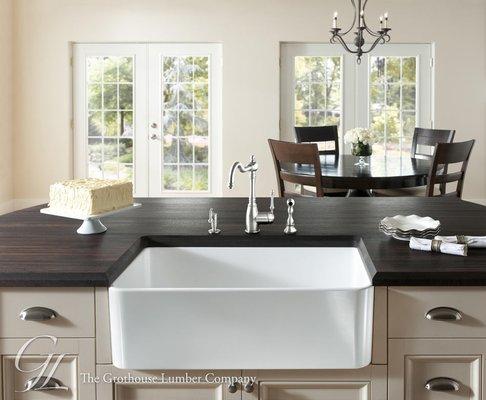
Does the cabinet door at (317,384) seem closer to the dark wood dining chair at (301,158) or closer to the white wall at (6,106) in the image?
the dark wood dining chair at (301,158)

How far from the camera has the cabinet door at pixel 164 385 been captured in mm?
1392

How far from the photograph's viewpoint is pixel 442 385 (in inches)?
55.1

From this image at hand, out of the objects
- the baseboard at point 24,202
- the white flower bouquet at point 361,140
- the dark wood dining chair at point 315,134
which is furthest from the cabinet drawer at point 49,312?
the baseboard at point 24,202

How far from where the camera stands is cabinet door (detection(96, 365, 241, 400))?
139 centimetres

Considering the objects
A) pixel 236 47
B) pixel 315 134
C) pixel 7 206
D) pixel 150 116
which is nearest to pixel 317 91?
pixel 236 47

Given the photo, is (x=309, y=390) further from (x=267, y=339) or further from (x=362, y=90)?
(x=362, y=90)

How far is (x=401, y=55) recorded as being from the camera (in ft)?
24.5

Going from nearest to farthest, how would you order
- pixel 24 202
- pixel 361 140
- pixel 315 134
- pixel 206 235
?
pixel 206 235 → pixel 361 140 → pixel 315 134 → pixel 24 202

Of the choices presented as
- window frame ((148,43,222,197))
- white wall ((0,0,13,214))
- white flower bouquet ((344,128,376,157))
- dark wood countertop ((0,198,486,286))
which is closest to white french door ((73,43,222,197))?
window frame ((148,43,222,197))

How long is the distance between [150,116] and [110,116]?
1.40 ft

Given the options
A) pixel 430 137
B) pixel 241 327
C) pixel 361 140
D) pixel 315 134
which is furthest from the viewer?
pixel 315 134

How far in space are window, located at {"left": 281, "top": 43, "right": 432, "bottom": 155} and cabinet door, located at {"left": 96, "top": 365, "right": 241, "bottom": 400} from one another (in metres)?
6.26

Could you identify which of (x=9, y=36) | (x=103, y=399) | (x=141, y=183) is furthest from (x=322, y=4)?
(x=103, y=399)

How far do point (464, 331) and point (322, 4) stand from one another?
6418 millimetres
